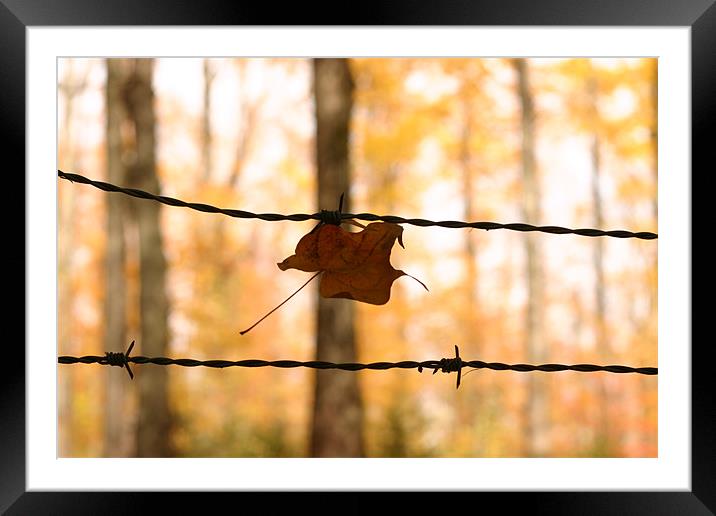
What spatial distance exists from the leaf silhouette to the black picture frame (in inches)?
15.5

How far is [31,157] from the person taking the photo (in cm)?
126

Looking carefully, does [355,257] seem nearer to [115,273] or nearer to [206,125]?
[115,273]

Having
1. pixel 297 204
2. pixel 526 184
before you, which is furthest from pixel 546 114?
pixel 297 204

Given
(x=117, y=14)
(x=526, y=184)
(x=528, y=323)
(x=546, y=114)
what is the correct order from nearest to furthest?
(x=117, y=14) < (x=526, y=184) < (x=528, y=323) < (x=546, y=114)

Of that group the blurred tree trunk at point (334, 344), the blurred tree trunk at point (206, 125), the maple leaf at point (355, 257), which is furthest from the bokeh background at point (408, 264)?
the maple leaf at point (355, 257)

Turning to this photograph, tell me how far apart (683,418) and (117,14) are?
4.13 feet

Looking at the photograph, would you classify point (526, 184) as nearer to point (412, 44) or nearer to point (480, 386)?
point (480, 386)

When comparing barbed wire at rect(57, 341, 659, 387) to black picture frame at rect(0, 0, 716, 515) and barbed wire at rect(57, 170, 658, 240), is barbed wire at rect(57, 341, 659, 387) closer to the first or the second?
black picture frame at rect(0, 0, 716, 515)

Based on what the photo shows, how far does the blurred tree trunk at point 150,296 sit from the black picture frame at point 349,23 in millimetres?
6403

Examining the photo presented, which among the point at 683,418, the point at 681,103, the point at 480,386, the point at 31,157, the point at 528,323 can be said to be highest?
the point at 681,103

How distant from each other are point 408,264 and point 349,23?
35.3 ft

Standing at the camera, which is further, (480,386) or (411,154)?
(480,386)

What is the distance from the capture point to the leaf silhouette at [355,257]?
1.38 meters

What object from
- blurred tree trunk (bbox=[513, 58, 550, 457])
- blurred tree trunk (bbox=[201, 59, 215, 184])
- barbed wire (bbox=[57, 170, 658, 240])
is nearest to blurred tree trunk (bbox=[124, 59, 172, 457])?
blurred tree trunk (bbox=[513, 58, 550, 457])
